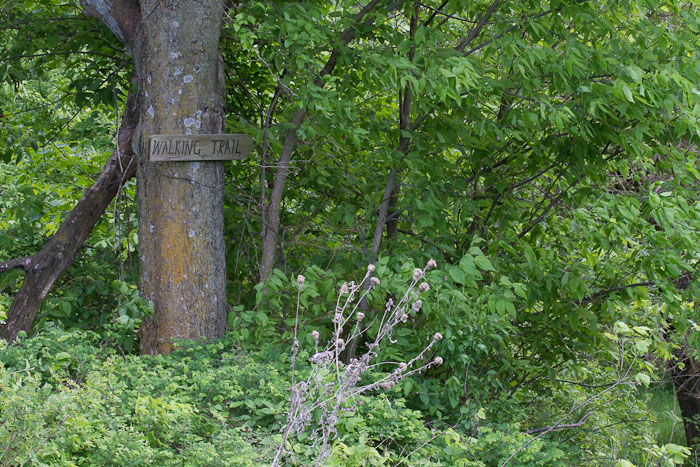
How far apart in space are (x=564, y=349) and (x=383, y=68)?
210cm

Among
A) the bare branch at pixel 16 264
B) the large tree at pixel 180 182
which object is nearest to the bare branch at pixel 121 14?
the large tree at pixel 180 182

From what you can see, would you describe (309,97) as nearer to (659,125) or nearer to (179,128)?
(179,128)

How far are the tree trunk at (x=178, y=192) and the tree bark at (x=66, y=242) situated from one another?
1.49 feet

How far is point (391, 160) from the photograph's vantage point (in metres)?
4.26

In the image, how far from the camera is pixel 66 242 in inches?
189

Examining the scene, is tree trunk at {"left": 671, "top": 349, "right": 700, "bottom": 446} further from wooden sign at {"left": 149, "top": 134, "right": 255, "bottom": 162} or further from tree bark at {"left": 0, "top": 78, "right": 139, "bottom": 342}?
tree bark at {"left": 0, "top": 78, "right": 139, "bottom": 342}

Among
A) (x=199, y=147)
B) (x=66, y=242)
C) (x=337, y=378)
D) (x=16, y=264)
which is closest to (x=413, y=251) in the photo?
(x=199, y=147)

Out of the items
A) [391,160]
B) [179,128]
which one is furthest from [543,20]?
[179,128]

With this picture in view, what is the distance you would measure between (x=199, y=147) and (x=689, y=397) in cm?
549

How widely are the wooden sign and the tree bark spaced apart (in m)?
0.44

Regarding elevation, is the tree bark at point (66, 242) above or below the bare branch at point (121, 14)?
below

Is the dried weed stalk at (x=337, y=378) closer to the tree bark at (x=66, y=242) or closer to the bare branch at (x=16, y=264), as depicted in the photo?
the tree bark at (x=66, y=242)

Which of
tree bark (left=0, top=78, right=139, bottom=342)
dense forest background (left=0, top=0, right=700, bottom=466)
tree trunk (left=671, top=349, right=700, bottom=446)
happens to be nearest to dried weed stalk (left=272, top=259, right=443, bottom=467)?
dense forest background (left=0, top=0, right=700, bottom=466)

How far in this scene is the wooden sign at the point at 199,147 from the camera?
4.28 metres
